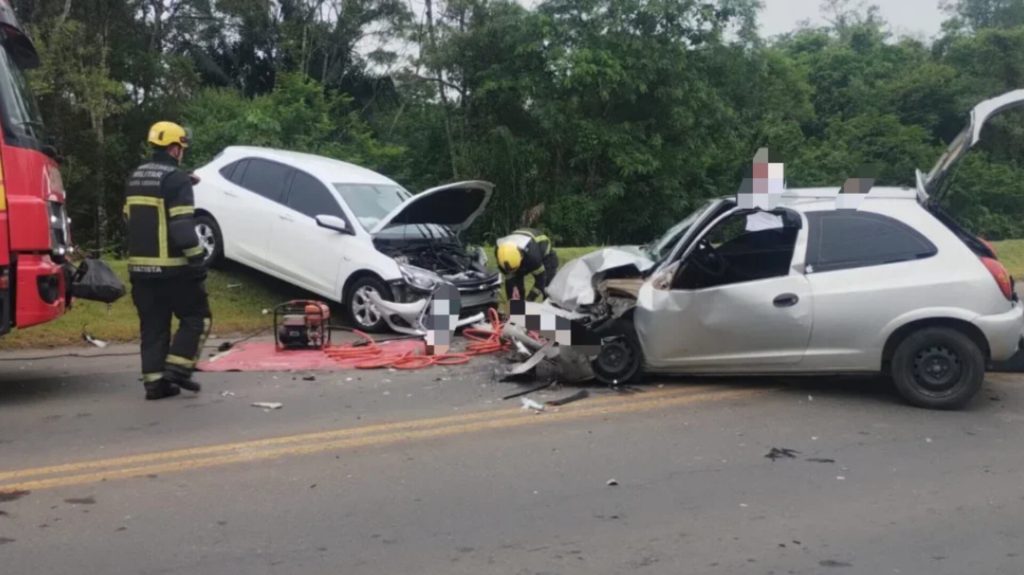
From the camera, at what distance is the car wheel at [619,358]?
712 cm

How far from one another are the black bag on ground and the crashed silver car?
3.54 metres

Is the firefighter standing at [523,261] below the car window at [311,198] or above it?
below

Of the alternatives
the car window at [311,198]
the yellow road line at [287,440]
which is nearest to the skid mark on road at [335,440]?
the yellow road line at [287,440]

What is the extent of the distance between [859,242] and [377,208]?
5994mm

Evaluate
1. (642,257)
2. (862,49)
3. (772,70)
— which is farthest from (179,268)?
(862,49)

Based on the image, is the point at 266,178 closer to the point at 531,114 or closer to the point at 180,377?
the point at 180,377

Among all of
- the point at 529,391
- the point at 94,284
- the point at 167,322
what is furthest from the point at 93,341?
the point at 529,391

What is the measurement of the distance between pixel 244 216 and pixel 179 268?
13.4 feet

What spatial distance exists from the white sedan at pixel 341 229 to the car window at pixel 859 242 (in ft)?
14.3

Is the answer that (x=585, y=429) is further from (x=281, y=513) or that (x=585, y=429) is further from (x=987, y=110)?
(x=987, y=110)

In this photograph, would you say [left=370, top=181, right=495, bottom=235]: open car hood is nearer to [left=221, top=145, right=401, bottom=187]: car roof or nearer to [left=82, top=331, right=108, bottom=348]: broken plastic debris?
[left=221, top=145, right=401, bottom=187]: car roof

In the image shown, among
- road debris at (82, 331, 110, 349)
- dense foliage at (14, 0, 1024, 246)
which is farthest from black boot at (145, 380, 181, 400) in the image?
dense foliage at (14, 0, 1024, 246)

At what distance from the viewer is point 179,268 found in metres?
6.92

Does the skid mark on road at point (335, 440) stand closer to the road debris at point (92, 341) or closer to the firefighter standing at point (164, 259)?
the firefighter standing at point (164, 259)
